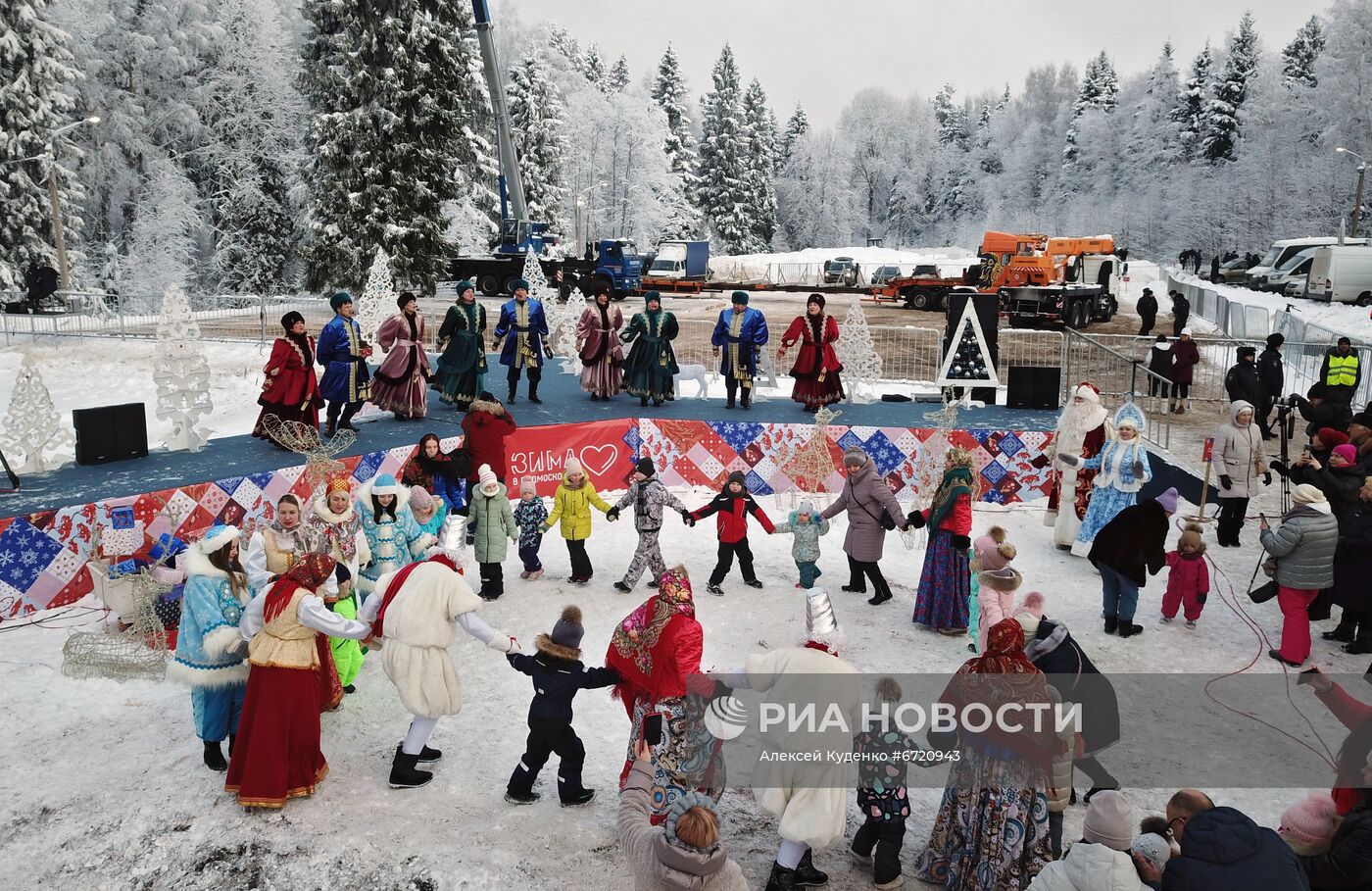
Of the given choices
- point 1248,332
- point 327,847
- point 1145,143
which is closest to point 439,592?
point 327,847

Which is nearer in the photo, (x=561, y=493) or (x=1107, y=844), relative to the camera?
(x=1107, y=844)

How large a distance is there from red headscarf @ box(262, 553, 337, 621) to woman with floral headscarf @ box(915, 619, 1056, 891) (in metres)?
3.27

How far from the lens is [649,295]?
501 inches

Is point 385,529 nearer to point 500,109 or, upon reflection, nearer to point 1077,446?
point 1077,446

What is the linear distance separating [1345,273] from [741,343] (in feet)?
74.9

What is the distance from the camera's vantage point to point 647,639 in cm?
500

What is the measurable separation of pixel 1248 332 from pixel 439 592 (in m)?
24.2

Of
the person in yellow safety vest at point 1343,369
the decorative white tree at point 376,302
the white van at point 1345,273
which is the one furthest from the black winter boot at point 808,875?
Result: the white van at point 1345,273

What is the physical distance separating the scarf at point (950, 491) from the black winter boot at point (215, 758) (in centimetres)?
537

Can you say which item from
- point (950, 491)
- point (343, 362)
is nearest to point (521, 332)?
point (343, 362)

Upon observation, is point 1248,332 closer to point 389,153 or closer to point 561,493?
point 561,493

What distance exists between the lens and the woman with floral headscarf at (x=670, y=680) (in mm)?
4898

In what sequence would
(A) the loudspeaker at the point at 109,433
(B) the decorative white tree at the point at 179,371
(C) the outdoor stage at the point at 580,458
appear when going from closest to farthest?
1. (C) the outdoor stage at the point at 580,458
2. (A) the loudspeaker at the point at 109,433
3. (B) the decorative white tree at the point at 179,371

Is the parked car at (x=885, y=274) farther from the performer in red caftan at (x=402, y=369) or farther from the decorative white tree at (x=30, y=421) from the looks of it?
the decorative white tree at (x=30, y=421)
